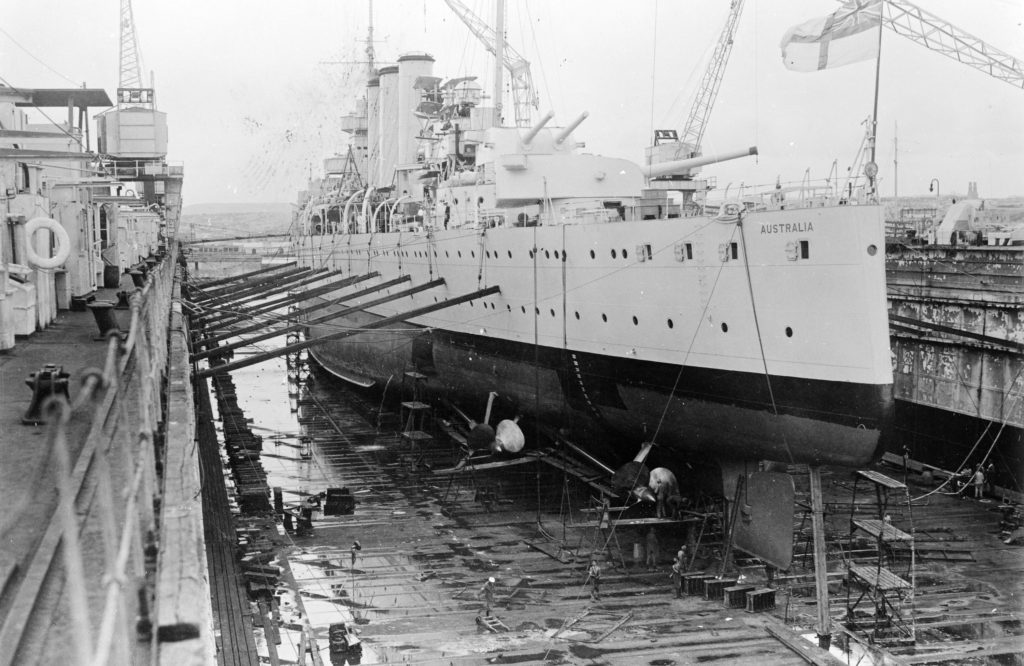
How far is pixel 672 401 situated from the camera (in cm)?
1428

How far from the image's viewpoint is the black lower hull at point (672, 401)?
12.2 m

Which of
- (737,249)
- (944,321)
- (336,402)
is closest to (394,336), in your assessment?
(336,402)

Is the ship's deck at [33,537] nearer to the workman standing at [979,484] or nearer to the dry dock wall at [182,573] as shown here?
the dry dock wall at [182,573]

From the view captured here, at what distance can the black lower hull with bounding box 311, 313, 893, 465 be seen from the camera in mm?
12172

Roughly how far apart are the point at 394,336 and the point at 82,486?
18297mm

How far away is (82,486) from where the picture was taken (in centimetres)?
498

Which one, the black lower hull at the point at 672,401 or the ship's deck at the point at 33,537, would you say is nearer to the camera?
the ship's deck at the point at 33,537

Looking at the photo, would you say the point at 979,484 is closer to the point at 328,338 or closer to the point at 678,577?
the point at 678,577

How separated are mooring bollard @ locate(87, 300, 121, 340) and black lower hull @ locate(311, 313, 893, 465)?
24.8 ft

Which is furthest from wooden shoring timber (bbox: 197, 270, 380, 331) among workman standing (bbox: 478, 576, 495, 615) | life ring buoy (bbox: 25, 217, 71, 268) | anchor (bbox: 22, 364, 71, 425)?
anchor (bbox: 22, 364, 71, 425)

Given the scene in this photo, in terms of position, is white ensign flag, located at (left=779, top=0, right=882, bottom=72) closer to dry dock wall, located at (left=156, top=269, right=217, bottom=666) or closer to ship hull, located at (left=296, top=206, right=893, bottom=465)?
ship hull, located at (left=296, top=206, right=893, bottom=465)

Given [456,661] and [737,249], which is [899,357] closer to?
[737,249]

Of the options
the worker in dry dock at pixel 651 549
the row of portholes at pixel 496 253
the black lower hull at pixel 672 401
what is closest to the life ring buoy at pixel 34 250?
the black lower hull at pixel 672 401

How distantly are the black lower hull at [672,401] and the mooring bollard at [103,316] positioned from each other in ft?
24.8
